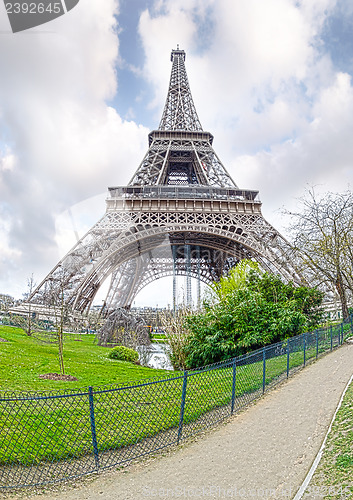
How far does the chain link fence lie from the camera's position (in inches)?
184

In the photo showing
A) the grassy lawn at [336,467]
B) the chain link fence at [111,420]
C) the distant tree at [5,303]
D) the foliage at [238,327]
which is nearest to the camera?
the grassy lawn at [336,467]

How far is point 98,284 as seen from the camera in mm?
25547

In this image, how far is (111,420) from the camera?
17.5ft

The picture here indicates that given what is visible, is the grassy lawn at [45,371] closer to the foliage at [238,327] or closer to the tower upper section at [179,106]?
the foliage at [238,327]

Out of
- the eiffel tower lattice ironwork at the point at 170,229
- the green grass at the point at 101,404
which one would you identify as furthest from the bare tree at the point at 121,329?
the green grass at the point at 101,404

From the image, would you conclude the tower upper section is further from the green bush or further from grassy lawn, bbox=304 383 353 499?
grassy lawn, bbox=304 383 353 499

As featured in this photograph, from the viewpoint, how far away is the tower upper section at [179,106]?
39531 mm

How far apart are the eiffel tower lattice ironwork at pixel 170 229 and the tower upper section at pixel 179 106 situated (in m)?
0.17

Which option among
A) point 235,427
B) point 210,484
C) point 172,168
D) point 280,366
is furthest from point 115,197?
point 210,484

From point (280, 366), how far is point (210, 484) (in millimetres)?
6477

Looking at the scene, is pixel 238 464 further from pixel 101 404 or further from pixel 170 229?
pixel 170 229

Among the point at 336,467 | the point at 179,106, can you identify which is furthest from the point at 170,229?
the point at 336,467

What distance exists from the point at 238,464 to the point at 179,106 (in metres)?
42.2

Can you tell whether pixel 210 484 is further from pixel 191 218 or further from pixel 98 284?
pixel 191 218
